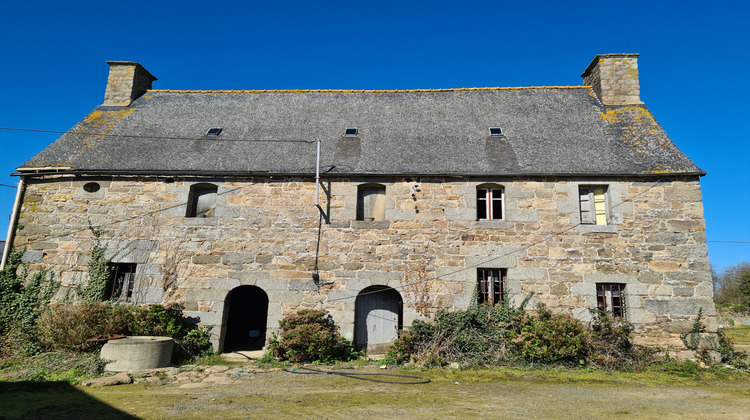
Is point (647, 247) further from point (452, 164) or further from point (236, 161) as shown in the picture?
point (236, 161)

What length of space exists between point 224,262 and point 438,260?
5.11 m

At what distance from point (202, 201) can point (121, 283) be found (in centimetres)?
272

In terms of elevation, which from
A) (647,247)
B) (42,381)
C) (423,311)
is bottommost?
(42,381)

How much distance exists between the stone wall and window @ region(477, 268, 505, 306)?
0.22 metres

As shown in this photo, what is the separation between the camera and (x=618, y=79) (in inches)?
515

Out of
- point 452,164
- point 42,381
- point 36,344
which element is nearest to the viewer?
point 42,381

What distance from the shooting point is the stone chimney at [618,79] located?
42.3 feet

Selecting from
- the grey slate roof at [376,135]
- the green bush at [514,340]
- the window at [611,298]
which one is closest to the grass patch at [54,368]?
the grey slate roof at [376,135]

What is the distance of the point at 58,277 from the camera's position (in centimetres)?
1057

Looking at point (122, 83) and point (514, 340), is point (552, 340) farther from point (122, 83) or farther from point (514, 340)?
point (122, 83)

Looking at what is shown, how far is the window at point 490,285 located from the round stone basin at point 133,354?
6928 mm

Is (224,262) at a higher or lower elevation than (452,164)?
lower

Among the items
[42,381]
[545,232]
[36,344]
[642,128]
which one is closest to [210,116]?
[36,344]

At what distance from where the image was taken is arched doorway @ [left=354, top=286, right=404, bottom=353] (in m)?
10.5
